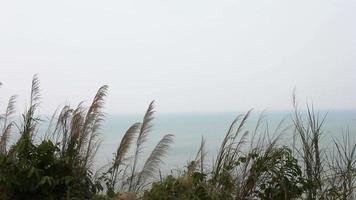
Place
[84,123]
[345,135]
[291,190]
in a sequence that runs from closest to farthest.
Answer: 1. [291,190]
2. [345,135]
3. [84,123]

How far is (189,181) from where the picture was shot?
419 cm

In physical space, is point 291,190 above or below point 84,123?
below

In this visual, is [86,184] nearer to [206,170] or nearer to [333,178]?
[206,170]

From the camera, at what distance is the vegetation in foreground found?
415cm

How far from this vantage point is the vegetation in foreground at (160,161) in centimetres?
415

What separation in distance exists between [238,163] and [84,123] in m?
2.02

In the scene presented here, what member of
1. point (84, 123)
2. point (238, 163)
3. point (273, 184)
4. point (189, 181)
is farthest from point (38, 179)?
point (273, 184)

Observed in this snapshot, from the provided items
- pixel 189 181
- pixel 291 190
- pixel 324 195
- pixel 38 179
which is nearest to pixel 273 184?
pixel 291 190

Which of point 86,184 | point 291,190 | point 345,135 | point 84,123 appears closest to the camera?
point 291,190

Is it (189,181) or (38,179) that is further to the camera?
(38,179)

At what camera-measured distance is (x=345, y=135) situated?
14.5 ft

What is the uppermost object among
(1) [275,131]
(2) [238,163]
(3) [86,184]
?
(1) [275,131]

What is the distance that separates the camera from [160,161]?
215 inches

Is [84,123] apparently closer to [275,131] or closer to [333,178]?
[275,131]
